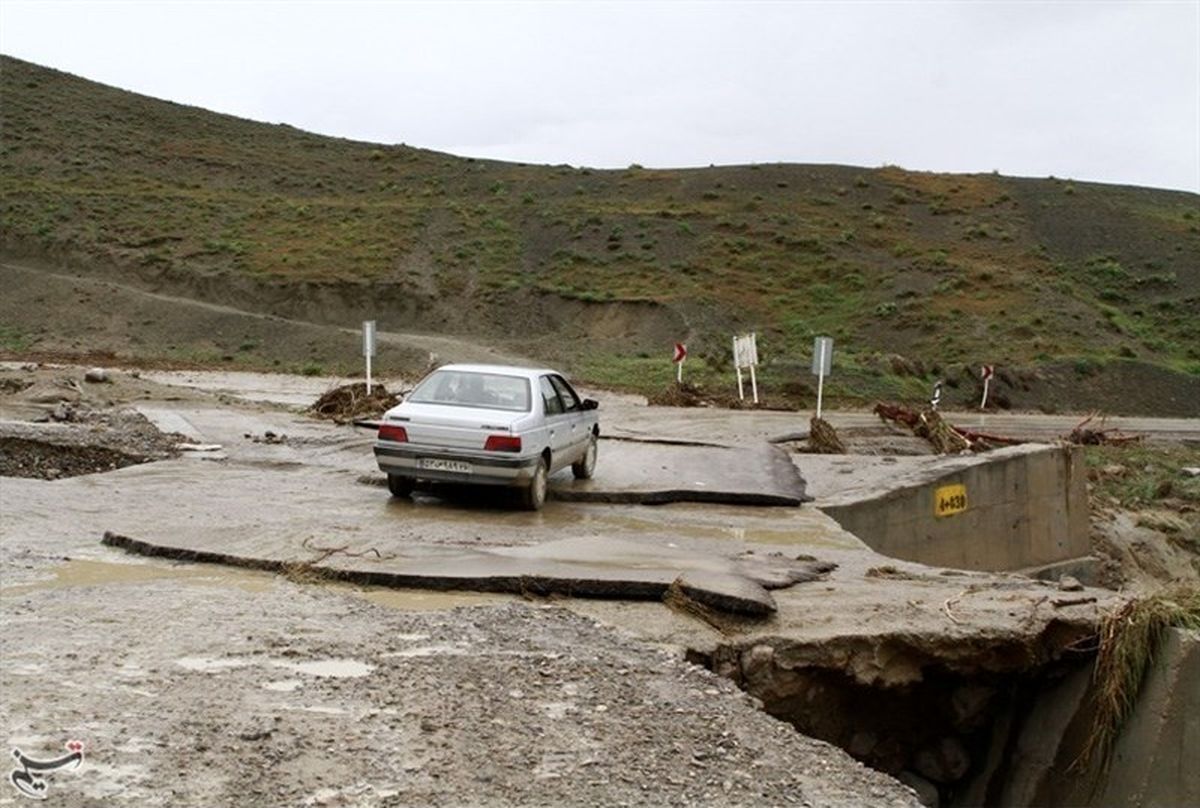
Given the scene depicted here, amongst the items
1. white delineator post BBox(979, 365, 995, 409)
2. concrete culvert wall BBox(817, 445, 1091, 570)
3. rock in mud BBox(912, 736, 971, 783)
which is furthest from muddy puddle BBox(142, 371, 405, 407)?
rock in mud BBox(912, 736, 971, 783)

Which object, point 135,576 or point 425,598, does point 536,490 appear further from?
point 135,576

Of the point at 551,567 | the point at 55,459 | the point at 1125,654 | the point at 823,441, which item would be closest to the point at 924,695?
the point at 1125,654

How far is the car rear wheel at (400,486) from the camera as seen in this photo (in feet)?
46.7

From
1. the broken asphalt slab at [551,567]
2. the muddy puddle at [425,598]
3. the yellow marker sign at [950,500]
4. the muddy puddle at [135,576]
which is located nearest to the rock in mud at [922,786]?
the broken asphalt slab at [551,567]

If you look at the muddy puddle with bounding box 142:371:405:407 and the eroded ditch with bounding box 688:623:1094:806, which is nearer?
the eroded ditch with bounding box 688:623:1094:806

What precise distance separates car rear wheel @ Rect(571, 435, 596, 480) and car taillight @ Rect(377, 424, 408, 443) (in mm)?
3172

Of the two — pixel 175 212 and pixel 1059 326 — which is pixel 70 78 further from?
pixel 1059 326

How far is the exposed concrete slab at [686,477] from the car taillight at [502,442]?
6.76 feet

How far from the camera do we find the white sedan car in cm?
1337

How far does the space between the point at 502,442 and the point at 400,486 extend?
1697 mm

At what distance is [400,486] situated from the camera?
14.4m

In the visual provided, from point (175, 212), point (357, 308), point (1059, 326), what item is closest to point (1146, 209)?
point (1059, 326)

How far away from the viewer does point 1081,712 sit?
32.0 ft

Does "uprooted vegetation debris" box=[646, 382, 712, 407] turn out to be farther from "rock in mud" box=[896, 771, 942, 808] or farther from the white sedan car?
"rock in mud" box=[896, 771, 942, 808]
